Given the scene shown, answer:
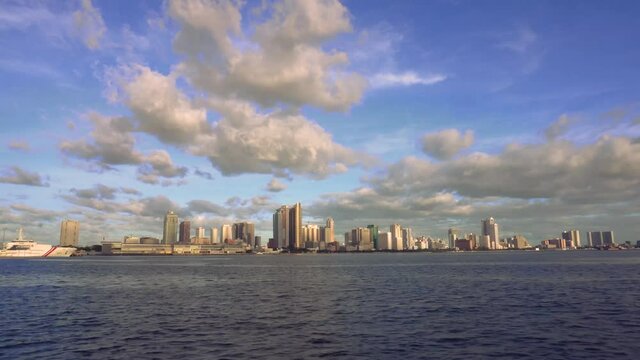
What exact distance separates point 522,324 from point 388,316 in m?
15.3

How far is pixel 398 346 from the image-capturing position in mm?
40375

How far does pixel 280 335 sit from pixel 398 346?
40.0 ft

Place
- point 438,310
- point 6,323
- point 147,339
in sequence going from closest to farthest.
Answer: point 147,339 < point 6,323 < point 438,310

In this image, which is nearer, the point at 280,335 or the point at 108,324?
the point at 280,335

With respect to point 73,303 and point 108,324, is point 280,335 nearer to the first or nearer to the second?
point 108,324

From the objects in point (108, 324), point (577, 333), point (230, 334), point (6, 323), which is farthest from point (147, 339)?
point (577, 333)

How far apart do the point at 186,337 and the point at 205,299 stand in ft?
107

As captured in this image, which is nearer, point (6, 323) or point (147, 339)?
point (147, 339)

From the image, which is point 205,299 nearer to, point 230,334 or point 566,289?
point 230,334

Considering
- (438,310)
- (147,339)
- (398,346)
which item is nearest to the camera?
(398,346)

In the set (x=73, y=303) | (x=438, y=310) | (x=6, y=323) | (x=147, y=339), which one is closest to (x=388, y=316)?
(x=438, y=310)

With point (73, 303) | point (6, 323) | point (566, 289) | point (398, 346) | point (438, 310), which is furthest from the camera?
point (566, 289)

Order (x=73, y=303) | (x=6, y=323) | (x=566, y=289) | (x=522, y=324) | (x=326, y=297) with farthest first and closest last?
1. (x=566, y=289)
2. (x=326, y=297)
3. (x=73, y=303)
4. (x=6, y=323)
5. (x=522, y=324)

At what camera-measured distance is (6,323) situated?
2153 inches
